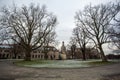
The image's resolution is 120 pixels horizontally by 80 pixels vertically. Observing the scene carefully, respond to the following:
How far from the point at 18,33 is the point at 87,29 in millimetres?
17340

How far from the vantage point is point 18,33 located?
1326 inches

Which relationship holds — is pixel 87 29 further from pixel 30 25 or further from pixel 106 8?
pixel 30 25

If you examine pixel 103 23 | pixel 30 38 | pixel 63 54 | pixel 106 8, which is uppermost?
pixel 106 8

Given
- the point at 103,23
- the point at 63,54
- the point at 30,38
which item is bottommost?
the point at 63,54

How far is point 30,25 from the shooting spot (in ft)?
115

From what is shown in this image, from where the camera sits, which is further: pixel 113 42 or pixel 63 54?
pixel 63 54

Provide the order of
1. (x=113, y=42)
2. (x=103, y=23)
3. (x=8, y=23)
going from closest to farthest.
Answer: (x=113, y=42)
(x=103, y=23)
(x=8, y=23)

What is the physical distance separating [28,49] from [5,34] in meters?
6.68

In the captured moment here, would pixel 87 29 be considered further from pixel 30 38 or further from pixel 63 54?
pixel 63 54

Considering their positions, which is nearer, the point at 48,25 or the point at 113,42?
the point at 113,42

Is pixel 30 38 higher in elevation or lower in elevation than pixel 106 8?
lower

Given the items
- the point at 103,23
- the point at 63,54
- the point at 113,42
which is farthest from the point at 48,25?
the point at 63,54

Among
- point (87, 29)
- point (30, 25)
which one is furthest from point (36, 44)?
point (87, 29)

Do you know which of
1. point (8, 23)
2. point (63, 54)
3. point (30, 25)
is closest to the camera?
point (8, 23)
